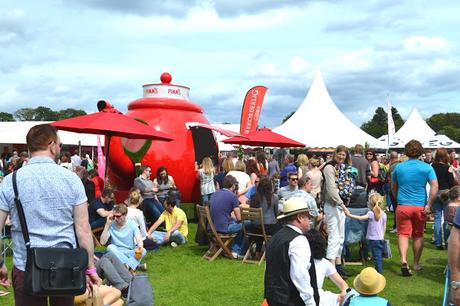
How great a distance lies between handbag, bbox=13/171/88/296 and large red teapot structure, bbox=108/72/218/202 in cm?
943

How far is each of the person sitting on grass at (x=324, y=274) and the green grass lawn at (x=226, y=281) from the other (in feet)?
6.10

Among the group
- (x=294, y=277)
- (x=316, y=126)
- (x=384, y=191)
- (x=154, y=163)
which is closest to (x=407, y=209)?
(x=294, y=277)

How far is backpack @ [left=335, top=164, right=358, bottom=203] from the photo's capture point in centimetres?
768

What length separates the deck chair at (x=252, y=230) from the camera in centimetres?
849

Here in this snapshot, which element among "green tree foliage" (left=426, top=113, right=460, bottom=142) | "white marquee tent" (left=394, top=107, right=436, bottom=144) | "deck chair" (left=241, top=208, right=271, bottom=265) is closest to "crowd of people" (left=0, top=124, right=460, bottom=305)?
"deck chair" (left=241, top=208, right=271, bottom=265)

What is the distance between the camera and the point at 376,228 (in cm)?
762

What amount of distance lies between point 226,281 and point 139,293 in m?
1.99

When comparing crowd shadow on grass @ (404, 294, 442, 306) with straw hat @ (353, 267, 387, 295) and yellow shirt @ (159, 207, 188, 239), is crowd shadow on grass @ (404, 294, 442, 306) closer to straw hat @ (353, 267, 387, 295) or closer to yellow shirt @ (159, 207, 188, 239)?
straw hat @ (353, 267, 387, 295)

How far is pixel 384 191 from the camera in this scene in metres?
15.3

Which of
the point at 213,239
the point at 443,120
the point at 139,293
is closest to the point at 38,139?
the point at 139,293

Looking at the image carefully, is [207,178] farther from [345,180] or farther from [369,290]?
[369,290]

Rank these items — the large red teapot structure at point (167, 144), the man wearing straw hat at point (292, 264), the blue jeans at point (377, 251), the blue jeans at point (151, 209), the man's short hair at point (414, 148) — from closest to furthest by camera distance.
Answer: the man wearing straw hat at point (292, 264) < the man's short hair at point (414, 148) < the blue jeans at point (377, 251) < the blue jeans at point (151, 209) < the large red teapot structure at point (167, 144)

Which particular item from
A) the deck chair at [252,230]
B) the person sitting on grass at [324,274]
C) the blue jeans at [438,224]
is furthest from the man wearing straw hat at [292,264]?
the blue jeans at [438,224]

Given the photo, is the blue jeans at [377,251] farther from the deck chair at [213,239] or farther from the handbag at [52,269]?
the handbag at [52,269]
